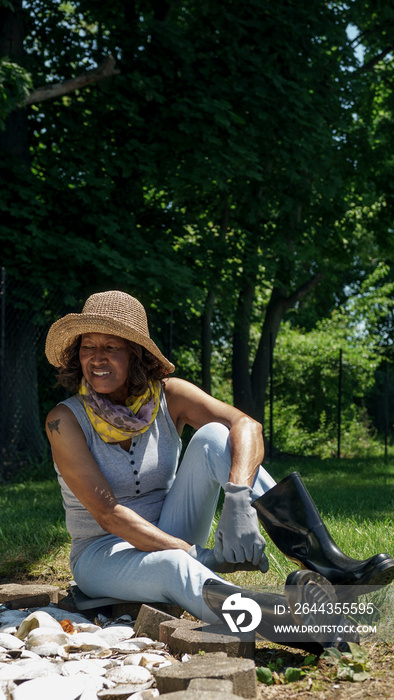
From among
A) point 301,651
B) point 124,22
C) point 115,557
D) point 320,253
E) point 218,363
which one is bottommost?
point 301,651

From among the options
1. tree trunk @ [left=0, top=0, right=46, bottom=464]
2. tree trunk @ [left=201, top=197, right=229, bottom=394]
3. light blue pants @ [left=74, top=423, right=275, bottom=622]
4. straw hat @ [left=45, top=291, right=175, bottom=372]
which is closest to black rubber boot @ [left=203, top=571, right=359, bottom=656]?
light blue pants @ [left=74, top=423, right=275, bottom=622]

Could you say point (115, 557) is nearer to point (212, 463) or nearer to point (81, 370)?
point (212, 463)

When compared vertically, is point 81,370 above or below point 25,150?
below

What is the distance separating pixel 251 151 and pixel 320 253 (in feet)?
12.6

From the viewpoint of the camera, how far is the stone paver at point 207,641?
2.29 m

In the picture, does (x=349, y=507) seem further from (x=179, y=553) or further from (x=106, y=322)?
(x=106, y=322)

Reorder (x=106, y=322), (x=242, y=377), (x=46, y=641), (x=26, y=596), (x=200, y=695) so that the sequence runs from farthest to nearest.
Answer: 1. (x=242, y=377)
2. (x=26, y=596)
3. (x=106, y=322)
4. (x=46, y=641)
5. (x=200, y=695)

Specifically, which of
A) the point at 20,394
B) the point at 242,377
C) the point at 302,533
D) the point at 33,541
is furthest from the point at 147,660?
the point at 242,377

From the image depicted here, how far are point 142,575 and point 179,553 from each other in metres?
0.18

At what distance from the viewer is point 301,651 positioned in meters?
2.36

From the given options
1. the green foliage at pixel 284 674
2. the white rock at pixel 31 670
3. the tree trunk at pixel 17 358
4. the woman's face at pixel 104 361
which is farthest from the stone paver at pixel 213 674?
the tree trunk at pixel 17 358

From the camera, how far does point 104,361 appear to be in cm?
296

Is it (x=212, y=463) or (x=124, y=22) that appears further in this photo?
(x=124, y=22)

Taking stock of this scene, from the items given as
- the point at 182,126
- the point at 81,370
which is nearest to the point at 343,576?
the point at 81,370
